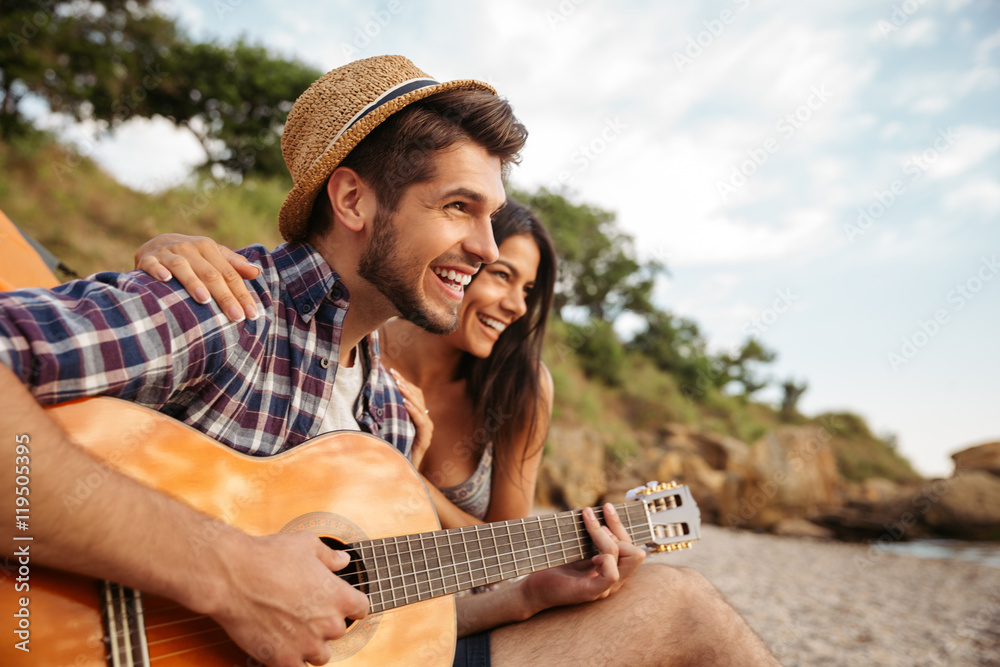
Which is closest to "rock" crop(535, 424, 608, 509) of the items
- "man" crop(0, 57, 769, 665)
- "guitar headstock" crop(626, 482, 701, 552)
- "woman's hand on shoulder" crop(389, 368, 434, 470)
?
"woman's hand on shoulder" crop(389, 368, 434, 470)

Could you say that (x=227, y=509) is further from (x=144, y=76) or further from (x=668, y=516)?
(x=144, y=76)

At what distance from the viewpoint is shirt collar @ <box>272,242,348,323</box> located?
1.94m

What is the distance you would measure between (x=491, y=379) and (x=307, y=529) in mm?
1880

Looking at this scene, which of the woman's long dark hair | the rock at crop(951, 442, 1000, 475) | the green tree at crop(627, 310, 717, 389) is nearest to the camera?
the woman's long dark hair

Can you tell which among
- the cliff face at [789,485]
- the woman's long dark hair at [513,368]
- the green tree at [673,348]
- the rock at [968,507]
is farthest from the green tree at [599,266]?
the woman's long dark hair at [513,368]

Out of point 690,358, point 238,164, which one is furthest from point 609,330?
point 238,164

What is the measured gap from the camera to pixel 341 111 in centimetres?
205

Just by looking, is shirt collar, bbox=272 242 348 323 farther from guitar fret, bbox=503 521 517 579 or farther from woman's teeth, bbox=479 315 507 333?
woman's teeth, bbox=479 315 507 333

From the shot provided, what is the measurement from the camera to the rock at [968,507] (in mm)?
12281

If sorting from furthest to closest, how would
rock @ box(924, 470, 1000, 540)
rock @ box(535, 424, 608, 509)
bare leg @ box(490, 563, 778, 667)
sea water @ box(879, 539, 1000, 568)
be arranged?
rock @ box(924, 470, 1000, 540), sea water @ box(879, 539, 1000, 568), rock @ box(535, 424, 608, 509), bare leg @ box(490, 563, 778, 667)

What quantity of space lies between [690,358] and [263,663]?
21179 mm

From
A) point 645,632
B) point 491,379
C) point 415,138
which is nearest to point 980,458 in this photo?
point 491,379

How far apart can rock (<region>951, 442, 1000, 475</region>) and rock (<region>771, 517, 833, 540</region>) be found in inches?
145

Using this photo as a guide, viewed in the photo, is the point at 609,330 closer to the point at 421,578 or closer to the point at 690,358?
the point at 690,358
